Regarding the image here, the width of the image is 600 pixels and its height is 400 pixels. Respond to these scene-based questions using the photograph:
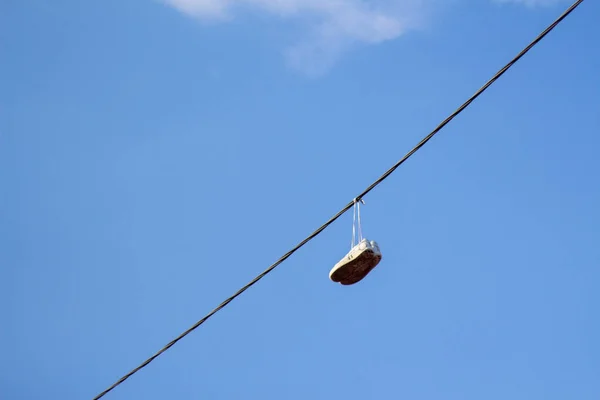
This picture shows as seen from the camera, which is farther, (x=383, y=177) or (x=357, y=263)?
(x=357, y=263)

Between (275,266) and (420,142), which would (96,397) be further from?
(420,142)

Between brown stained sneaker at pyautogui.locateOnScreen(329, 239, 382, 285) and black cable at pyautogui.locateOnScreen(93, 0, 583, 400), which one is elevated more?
brown stained sneaker at pyautogui.locateOnScreen(329, 239, 382, 285)

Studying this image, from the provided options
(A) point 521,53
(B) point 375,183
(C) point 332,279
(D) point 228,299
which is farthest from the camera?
(C) point 332,279

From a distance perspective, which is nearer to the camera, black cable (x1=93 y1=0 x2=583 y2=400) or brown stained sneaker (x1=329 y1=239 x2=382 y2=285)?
black cable (x1=93 y1=0 x2=583 y2=400)

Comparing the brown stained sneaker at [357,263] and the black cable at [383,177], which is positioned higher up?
the brown stained sneaker at [357,263]

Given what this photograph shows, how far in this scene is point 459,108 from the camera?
5863mm

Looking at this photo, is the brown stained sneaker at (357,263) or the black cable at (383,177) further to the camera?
the brown stained sneaker at (357,263)

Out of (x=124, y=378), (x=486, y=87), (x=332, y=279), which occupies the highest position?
(x=332, y=279)

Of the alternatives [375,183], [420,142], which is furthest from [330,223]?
[420,142]

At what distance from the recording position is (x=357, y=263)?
24.7ft

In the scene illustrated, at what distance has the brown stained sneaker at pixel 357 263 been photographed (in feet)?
24.4

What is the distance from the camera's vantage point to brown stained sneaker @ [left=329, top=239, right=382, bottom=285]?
24.4 ft

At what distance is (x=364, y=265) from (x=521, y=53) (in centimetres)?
254

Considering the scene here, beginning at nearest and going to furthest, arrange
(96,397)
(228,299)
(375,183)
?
(375,183)
(228,299)
(96,397)
